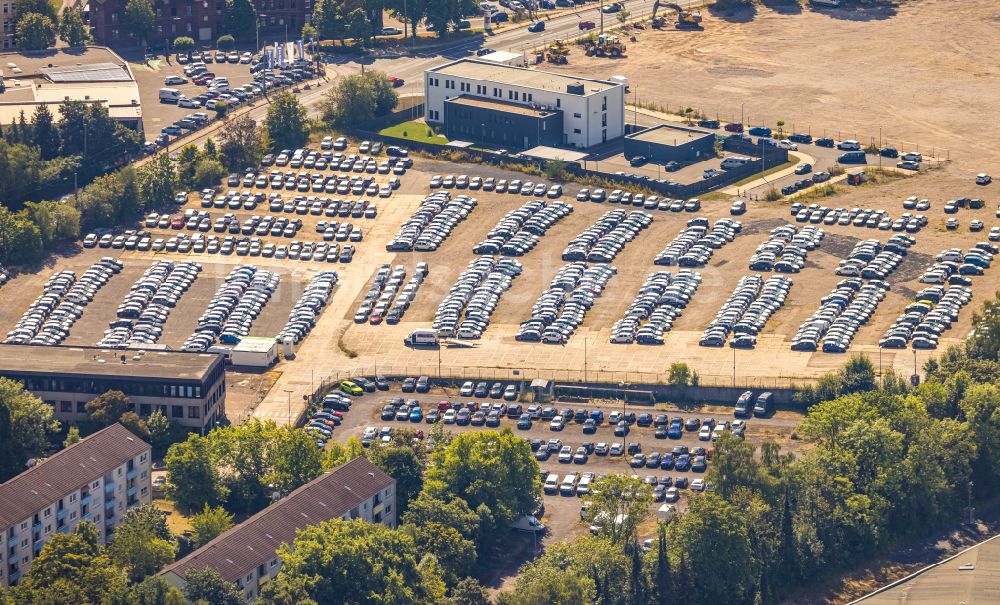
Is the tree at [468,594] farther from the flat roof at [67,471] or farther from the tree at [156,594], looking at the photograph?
the flat roof at [67,471]

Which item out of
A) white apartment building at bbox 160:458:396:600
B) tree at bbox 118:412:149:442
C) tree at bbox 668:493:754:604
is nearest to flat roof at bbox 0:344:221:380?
tree at bbox 118:412:149:442

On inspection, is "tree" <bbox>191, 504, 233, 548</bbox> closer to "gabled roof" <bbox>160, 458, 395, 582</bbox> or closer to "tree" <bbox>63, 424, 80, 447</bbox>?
"gabled roof" <bbox>160, 458, 395, 582</bbox>

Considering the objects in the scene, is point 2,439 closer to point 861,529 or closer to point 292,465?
point 292,465

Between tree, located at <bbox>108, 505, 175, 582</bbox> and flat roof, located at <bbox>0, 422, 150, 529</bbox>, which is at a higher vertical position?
flat roof, located at <bbox>0, 422, 150, 529</bbox>

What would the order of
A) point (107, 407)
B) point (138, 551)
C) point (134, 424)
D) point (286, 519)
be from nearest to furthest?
point (138, 551), point (286, 519), point (134, 424), point (107, 407)

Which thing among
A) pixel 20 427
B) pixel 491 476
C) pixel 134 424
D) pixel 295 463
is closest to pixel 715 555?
pixel 491 476

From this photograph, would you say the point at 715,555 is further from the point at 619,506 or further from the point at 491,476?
the point at 491,476

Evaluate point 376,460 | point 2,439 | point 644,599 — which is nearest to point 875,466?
point 644,599
